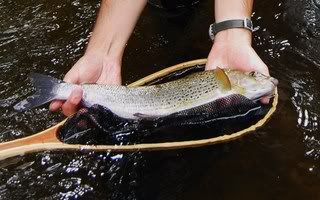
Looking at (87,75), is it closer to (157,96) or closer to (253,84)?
(157,96)

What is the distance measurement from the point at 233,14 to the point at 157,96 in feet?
2.54

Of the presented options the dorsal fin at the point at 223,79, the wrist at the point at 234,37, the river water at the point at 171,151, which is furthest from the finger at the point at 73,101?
the wrist at the point at 234,37

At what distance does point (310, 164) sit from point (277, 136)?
260 mm

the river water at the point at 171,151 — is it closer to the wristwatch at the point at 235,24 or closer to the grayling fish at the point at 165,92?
the grayling fish at the point at 165,92

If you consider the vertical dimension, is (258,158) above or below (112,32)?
below

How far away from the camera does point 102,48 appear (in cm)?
297

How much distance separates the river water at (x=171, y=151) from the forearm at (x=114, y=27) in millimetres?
389

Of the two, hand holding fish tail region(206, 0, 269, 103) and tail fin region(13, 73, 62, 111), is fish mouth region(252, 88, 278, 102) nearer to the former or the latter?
hand holding fish tail region(206, 0, 269, 103)

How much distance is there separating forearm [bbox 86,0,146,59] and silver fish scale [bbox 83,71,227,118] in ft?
1.57

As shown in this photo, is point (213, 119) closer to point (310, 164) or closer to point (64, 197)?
point (310, 164)

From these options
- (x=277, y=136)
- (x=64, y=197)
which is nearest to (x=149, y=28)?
(x=277, y=136)

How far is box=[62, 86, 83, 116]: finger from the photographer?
248 centimetres

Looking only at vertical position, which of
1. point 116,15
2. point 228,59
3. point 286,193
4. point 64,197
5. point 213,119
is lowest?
point 286,193

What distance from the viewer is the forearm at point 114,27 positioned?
3.00 metres
